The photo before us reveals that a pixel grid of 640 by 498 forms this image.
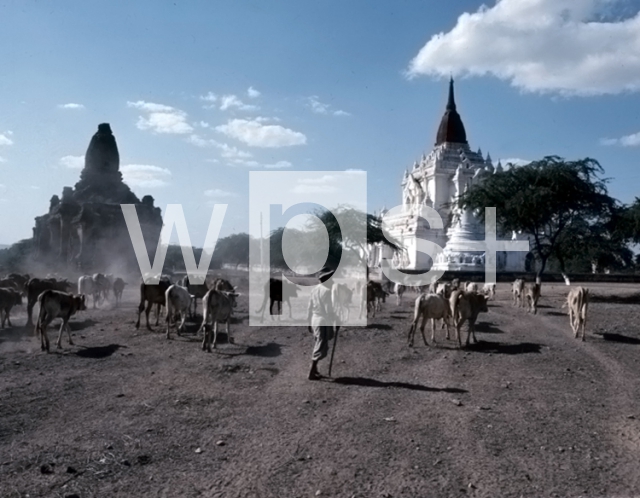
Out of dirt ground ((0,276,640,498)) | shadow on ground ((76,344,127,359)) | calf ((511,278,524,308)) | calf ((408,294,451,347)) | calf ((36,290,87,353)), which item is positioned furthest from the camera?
calf ((511,278,524,308))

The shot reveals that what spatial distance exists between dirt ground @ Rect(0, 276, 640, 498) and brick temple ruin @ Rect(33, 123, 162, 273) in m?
32.8

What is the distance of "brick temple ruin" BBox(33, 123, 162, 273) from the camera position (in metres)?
42.5

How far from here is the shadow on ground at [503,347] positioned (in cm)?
1078

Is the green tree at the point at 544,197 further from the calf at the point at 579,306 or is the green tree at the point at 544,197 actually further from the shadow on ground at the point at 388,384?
the shadow on ground at the point at 388,384

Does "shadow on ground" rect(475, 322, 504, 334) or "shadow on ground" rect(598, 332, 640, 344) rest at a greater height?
"shadow on ground" rect(475, 322, 504, 334)

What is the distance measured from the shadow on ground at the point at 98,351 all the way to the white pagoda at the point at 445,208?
34.9m

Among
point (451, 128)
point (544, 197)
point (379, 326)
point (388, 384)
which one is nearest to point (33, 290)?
point (379, 326)

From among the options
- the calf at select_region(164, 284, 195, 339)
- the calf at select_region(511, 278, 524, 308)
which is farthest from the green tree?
the calf at select_region(164, 284, 195, 339)

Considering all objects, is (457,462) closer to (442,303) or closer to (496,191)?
(442,303)

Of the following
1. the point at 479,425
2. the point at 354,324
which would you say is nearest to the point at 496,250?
the point at 354,324

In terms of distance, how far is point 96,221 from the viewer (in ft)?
141

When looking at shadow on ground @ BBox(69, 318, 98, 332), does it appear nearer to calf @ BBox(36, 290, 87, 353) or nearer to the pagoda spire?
calf @ BBox(36, 290, 87, 353)

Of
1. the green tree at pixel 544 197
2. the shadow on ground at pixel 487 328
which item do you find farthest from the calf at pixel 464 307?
the green tree at pixel 544 197

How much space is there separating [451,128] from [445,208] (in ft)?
40.7
